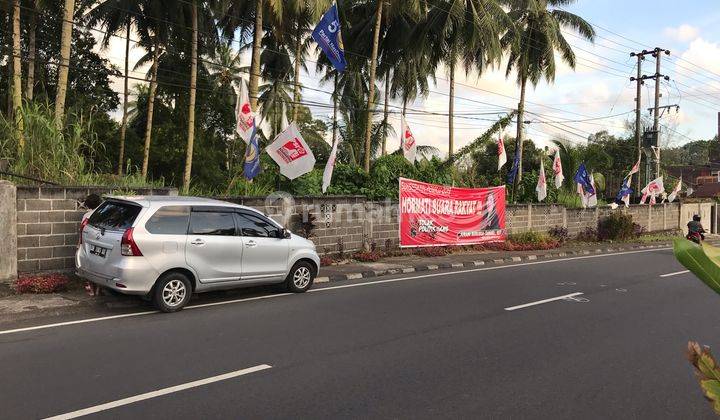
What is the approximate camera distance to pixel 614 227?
26047 mm

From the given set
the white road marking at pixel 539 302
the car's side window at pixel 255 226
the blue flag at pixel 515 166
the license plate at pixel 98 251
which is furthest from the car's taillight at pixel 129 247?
the blue flag at pixel 515 166

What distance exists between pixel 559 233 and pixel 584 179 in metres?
2.76

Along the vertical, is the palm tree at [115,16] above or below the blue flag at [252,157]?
above

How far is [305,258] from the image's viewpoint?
31.7ft

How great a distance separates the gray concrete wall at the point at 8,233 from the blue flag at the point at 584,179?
69.9 feet

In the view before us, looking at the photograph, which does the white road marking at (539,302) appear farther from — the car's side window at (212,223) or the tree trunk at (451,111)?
the tree trunk at (451,111)

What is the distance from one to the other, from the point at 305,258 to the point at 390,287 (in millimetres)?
1965

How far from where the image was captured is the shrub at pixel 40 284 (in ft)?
28.0

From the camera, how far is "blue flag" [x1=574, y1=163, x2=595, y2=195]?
23.7 meters

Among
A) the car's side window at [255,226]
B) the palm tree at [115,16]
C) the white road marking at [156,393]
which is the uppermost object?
the palm tree at [115,16]

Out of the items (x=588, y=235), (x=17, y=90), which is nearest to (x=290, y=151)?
(x=17, y=90)

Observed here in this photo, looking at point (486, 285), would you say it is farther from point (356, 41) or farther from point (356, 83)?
point (356, 83)

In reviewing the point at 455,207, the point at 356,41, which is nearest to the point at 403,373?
the point at 455,207

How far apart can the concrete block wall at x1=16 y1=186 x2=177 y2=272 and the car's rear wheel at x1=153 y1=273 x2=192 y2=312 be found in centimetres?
288
